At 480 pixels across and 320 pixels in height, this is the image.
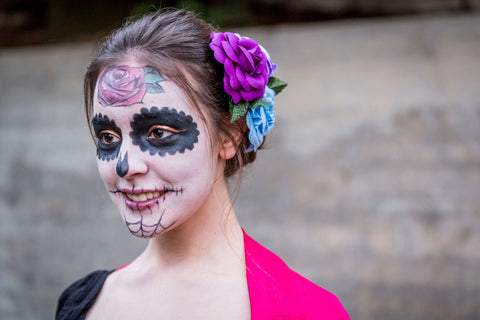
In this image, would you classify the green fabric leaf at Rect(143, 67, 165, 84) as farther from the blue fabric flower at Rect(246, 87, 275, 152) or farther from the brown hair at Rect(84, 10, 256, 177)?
the blue fabric flower at Rect(246, 87, 275, 152)

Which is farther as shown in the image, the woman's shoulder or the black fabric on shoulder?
the black fabric on shoulder

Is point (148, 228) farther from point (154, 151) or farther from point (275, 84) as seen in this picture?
point (275, 84)

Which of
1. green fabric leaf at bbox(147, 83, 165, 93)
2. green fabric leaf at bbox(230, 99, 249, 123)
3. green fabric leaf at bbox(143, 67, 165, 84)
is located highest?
green fabric leaf at bbox(143, 67, 165, 84)

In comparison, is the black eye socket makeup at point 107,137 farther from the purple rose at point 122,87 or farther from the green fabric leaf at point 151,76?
the green fabric leaf at point 151,76

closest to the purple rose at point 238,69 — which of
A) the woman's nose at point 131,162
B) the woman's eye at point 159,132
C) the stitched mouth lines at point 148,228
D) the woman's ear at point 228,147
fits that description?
the woman's ear at point 228,147

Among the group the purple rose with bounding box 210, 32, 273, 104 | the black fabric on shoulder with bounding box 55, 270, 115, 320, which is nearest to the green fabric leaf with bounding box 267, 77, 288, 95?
the purple rose with bounding box 210, 32, 273, 104

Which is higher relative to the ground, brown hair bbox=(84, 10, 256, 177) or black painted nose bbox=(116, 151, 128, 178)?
brown hair bbox=(84, 10, 256, 177)

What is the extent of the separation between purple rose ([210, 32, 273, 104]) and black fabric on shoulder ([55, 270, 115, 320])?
96 centimetres

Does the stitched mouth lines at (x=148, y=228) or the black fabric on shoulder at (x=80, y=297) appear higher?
the stitched mouth lines at (x=148, y=228)

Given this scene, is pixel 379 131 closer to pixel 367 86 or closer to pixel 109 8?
pixel 367 86

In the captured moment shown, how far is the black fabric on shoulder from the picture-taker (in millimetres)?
2004

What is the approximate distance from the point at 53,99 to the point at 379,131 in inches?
113

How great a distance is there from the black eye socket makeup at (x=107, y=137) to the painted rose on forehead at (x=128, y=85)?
0.06 m

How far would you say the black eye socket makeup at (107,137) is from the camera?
170cm
